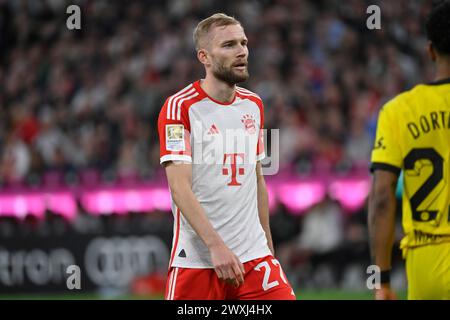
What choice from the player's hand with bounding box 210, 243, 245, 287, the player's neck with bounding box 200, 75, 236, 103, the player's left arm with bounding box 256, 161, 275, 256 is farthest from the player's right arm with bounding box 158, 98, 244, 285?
the player's left arm with bounding box 256, 161, 275, 256

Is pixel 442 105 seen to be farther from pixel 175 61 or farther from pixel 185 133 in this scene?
A: pixel 175 61

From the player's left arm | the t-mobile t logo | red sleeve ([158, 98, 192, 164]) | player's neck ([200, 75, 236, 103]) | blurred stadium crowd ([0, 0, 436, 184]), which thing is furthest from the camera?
blurred stadium crowd ([0, 0, 436, 184])

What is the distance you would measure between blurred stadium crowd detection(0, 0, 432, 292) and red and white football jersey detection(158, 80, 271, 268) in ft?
23.5

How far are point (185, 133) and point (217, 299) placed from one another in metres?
0.93

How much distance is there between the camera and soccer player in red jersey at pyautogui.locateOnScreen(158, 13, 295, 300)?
17.6 feet

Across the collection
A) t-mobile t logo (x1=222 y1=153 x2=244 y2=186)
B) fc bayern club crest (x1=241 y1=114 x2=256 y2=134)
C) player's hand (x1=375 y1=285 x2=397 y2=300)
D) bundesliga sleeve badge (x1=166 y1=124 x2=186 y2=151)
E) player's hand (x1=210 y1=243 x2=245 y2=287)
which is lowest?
player's hand (x1=375 y1=285 x2=397 y2=300)

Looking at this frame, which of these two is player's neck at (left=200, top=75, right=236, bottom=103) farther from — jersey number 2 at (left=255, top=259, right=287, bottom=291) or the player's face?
jersey number 2 at (left=255, top=259, right=287, bottom=291)

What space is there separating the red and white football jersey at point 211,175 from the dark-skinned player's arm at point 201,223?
0.12m

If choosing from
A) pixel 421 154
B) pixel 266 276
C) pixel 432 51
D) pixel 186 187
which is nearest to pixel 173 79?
pixel 266 276

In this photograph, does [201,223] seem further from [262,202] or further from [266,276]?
[262,202]

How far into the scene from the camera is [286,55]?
15812 millimetres

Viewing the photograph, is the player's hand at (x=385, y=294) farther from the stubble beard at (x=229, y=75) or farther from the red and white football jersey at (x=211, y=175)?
the stubble beard at (x=229, y=75)

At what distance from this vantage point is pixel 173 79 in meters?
16.1

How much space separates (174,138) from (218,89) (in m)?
0.45
